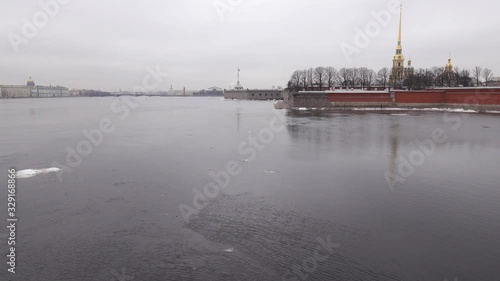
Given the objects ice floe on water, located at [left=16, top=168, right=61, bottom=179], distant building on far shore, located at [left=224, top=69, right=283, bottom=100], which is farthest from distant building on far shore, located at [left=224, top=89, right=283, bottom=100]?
ice floe on water, located at [left=16, top=168, right=61, bottom=179]

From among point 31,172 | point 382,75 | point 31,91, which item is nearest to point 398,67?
point 382,75

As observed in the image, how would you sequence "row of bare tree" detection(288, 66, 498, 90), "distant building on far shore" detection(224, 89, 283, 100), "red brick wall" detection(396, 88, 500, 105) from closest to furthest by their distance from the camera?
"red brick wall" detection(396, 88, 500, 105), "row of bare tree" detection(288, 66, 498, 90), "distant building on far shore" detection(224, 89, 283, 100)

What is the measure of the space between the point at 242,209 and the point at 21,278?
395 cm

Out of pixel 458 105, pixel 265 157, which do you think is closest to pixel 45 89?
pixel 458 105

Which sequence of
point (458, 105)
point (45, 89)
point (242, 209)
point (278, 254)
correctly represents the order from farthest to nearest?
1. point (45, 89)
2. point (458, 105)
3. point (242, 209)
4. point (278, 254)

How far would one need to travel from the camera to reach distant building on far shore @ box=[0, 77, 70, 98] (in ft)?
452

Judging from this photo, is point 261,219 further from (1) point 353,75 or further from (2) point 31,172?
(1) point 353,75

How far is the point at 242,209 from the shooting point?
7.62 metres

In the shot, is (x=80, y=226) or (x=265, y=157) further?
(x=265, y=157)

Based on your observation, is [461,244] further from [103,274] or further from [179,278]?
[103,274]

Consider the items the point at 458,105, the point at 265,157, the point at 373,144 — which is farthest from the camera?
the point at 458,105

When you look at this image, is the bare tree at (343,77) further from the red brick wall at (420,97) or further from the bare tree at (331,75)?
the red brick wall at (420,97)

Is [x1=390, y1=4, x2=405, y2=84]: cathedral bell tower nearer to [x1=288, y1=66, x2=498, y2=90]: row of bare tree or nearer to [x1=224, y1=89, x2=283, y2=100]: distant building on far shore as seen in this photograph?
[x1=288, y1=66, x2=498, y2=90]: row of bare tree

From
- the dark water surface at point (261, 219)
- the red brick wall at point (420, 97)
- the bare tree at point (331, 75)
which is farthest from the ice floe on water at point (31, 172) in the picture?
the bare tree at point (331, 75)
